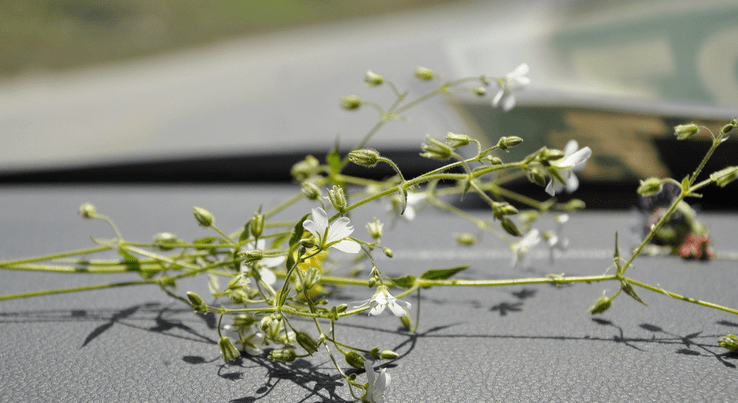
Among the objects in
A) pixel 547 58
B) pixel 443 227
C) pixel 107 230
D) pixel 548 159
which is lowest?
pixel 107 230

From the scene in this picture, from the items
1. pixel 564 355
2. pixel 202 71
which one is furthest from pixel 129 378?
pixel 202 71

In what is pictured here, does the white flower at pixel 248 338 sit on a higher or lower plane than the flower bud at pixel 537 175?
lower

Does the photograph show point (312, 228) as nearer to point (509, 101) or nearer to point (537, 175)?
point (537, 175)

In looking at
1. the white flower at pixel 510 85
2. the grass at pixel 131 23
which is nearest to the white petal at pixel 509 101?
the white flower at pixel 510 85

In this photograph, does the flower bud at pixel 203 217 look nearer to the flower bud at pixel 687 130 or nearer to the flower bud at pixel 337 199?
the flower bud at pixel 337 199

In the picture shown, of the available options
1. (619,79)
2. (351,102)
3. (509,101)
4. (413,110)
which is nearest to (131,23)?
(413,110)

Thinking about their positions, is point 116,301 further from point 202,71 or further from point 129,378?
point 202,71
